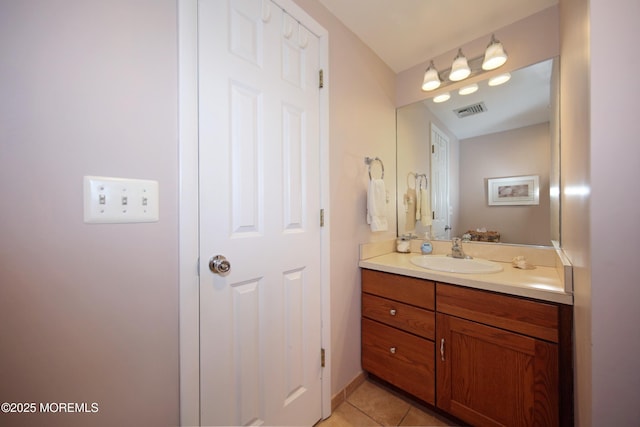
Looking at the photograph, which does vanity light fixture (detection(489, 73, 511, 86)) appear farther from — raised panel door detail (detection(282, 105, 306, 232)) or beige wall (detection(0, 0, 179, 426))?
beige wall (detection(0, 0, 179, 426))

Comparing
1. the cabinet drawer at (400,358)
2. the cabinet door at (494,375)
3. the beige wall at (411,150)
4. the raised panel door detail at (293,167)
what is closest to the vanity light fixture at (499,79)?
the beige wall at (411,150)

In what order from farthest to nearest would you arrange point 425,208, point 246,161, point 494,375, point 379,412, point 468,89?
1. point 425,208
2. point 468,89
3. point 379,412
4. point 494,375
5. point 246,161

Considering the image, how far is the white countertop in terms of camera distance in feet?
3.00

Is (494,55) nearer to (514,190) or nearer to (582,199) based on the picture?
(514,190)

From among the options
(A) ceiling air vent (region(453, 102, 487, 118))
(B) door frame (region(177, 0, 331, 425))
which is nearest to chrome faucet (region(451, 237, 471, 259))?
(A) ceiling air vent (region(453, 102, 487, 118))

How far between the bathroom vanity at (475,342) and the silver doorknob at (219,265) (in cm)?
94

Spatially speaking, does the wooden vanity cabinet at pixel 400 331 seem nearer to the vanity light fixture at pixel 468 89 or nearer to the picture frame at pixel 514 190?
the picture frame at pixel 514 190

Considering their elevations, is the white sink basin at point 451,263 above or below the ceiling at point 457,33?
below

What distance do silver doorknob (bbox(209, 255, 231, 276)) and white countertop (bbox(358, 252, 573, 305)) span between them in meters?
0.94

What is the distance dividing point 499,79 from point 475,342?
1.63 meters

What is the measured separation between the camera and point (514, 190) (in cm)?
147

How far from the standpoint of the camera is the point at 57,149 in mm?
560

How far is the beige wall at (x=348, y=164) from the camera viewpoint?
133cm

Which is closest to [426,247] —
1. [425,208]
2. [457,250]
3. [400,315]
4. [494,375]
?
[457,250]
